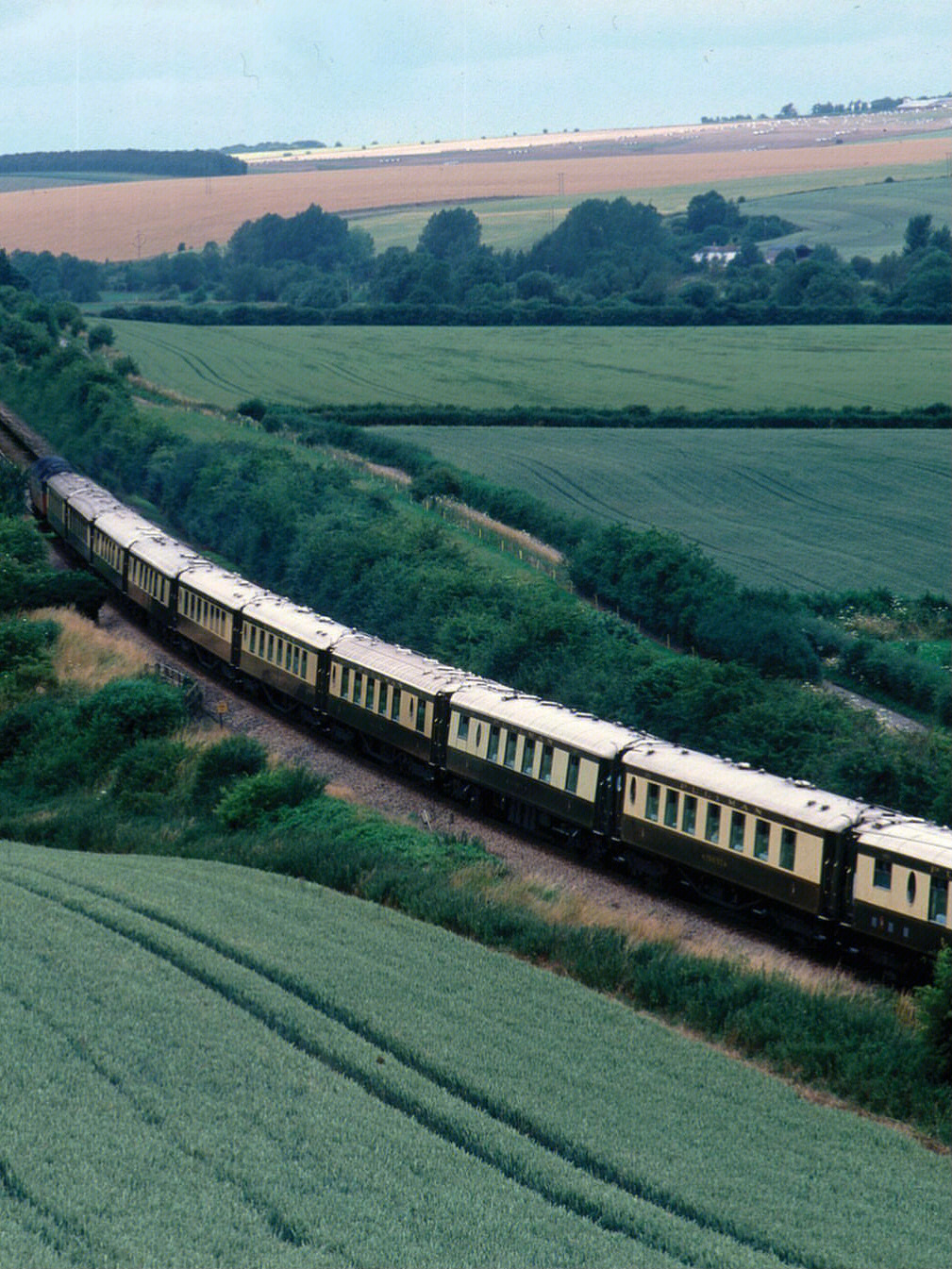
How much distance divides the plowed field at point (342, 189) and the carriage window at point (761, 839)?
453 feet

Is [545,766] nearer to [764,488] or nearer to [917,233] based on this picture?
[764,488]

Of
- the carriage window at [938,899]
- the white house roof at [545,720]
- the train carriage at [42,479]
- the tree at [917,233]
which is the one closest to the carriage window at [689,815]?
the white house roof at [545,720]

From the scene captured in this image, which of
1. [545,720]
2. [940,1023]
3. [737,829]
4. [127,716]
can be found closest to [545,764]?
[545,720]

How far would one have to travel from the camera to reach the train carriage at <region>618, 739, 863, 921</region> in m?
24.0

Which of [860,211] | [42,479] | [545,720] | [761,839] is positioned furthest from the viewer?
[860,211]

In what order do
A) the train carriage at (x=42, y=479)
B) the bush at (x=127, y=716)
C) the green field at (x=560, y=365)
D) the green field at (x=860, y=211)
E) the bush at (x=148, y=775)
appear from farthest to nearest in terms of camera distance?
the green field at (x=860, y=211) < the green field at (x=560, y=365) < the train carriage at (x=42, y=479) < the bush at (x=127, y=716) < the bush at (x=148, y=775)

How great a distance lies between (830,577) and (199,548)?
26013mm

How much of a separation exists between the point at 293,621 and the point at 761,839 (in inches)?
652

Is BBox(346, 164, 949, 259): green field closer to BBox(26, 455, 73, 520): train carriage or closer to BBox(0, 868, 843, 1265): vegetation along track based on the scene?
BBox(26, 455, 73, 520): train carriage

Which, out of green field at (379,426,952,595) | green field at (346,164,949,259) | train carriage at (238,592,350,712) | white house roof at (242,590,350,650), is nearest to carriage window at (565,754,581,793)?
train carriage at (238,592,350,712)

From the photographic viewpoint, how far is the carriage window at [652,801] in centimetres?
2694

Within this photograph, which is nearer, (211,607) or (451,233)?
(211,607)

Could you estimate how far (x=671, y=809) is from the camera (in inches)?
1048

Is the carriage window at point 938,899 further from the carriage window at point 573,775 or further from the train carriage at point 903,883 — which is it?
the carriage window at point 573,775
